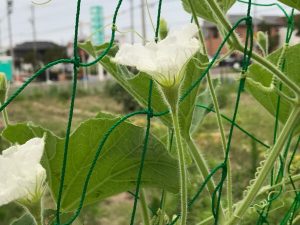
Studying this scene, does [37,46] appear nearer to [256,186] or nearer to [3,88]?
[3,88]

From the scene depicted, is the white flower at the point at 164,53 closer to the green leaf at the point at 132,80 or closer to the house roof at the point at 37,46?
the green leaf at the point at 132,80

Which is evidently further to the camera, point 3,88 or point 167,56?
point 3,88

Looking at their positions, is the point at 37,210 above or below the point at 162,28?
below

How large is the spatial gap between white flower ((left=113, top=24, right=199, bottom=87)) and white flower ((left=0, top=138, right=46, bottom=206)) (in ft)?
0.31

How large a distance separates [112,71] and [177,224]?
175 mm

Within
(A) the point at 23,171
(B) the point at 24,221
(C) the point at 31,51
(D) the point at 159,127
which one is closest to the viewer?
(A) the point at 23,171

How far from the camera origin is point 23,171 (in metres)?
0.47

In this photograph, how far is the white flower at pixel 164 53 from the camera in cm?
47

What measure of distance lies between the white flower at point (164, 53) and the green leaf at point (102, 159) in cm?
13

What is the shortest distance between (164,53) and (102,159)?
0.60ft

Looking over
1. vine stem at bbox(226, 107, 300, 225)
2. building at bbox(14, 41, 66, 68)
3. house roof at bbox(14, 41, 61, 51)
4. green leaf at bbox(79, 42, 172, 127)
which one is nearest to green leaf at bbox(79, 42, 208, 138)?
green leaf at bbox(79, 42, 172, 127)

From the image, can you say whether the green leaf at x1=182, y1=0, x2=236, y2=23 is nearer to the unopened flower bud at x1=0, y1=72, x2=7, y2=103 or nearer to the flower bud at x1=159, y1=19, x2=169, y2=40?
the flower bud at x1=159, y1=19, x2=169, y2=40

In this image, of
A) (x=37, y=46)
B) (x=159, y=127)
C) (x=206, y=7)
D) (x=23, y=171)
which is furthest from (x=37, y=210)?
(x=37, y=46)

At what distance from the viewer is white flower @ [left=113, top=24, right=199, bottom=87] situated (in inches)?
18.4
